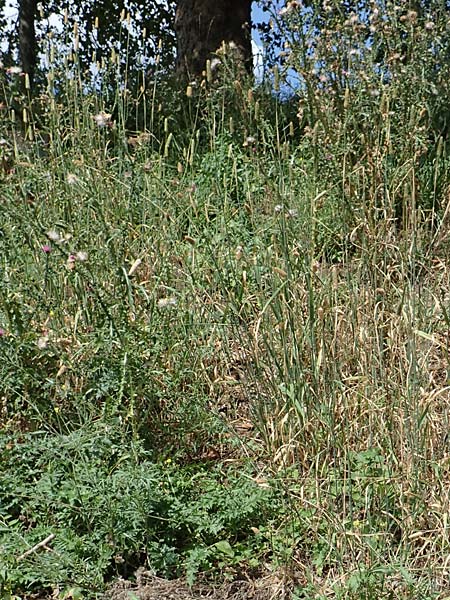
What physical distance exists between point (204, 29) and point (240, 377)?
4387mm

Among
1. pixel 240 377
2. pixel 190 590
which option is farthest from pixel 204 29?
pixel 190 590

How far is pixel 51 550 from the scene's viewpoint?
2219mm

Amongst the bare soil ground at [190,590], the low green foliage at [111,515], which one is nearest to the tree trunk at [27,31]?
the low green foliage at [111,515]

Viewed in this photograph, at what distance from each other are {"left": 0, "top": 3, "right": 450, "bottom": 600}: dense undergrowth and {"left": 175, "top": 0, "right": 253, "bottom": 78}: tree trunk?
2.97 meters

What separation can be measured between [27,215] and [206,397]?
963mm

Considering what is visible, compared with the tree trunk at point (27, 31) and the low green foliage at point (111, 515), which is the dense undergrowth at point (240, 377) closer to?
the low green foliage at point (111, 515)

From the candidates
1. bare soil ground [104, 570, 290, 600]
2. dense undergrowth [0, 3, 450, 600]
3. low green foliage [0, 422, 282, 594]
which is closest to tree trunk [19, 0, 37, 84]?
dense undergrowth [0, 3, 450, 600]

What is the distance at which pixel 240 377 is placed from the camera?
294 centimetres

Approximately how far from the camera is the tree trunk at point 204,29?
20.9 feet

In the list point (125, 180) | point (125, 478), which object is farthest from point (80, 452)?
point (125, 180)

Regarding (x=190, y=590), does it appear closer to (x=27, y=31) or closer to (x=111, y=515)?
(x=111, y=515)

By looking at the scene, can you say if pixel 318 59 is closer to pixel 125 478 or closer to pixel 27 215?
pixel 27 215

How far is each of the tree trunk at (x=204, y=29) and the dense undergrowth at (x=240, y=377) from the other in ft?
9.74

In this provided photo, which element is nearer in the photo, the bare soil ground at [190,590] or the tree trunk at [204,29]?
the bare soil ground at [190,590]
